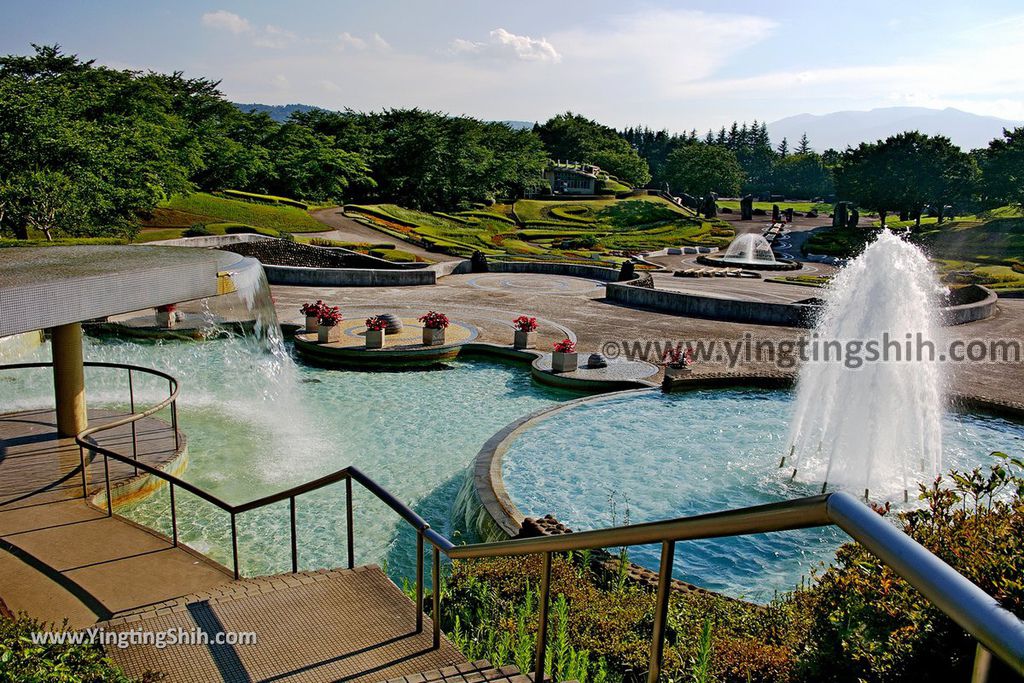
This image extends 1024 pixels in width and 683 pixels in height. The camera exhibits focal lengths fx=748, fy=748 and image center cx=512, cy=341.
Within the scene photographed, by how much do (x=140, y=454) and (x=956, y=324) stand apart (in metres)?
25.4

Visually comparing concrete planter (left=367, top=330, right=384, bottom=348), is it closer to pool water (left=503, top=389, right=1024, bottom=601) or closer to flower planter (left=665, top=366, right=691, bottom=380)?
pool water (left=503, top=389, right=1024, bottom=601)

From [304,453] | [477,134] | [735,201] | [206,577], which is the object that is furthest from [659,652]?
[735,201]

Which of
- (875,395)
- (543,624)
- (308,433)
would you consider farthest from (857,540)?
(308,433)

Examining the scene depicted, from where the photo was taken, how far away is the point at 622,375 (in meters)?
18.0

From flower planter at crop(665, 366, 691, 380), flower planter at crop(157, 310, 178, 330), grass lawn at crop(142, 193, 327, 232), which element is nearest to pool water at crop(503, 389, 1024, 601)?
flower planter at crop(665, 366, 691, 380)

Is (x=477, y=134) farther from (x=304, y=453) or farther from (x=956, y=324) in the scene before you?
(x=304, y=453)

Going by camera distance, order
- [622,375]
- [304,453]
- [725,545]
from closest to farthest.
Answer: [725,545] → [304,453] → [622,375]

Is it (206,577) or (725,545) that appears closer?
(206,577)

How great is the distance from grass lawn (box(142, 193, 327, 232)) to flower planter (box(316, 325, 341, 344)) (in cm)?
2552

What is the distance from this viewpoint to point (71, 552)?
775 centimetres

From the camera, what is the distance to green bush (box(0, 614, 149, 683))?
346cm

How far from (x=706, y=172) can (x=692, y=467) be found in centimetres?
8538

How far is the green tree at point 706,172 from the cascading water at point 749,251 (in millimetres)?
34102

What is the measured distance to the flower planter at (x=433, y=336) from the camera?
20281 mm
